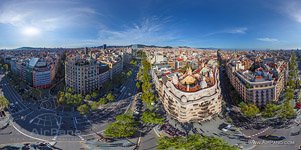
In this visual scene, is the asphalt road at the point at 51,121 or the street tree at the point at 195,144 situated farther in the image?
the asphalt road at the point at 51,121

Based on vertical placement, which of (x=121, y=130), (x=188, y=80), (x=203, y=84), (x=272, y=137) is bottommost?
(x=272, y=137)

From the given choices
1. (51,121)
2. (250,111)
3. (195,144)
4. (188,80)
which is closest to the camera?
(195,144)

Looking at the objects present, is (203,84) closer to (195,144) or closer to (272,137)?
(272,137)

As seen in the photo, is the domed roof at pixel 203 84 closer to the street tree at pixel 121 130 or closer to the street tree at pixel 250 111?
the street tree at pixel 250 111

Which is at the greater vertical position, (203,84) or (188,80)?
(188,80)

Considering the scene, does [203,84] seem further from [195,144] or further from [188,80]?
[195,144]

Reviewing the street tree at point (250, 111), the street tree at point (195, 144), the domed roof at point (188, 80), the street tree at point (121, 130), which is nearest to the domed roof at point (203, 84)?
the domed roof at point (188, 80)

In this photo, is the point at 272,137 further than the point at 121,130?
Yes

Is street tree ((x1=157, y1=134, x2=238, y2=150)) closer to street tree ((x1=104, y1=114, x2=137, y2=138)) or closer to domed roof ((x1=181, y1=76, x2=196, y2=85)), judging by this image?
street tree ((x1=104, y1=114, x2=137, y2=138))

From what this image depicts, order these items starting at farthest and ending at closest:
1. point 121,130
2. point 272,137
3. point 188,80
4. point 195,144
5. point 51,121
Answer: point 188,80
point 51,121
point 272,137
point 121,130
point 195,144

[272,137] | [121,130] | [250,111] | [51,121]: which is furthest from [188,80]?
[51,121]

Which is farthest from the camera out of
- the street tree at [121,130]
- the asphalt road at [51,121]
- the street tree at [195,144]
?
the asphalt road at [51,121]

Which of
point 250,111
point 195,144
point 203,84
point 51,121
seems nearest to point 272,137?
point 250,111
